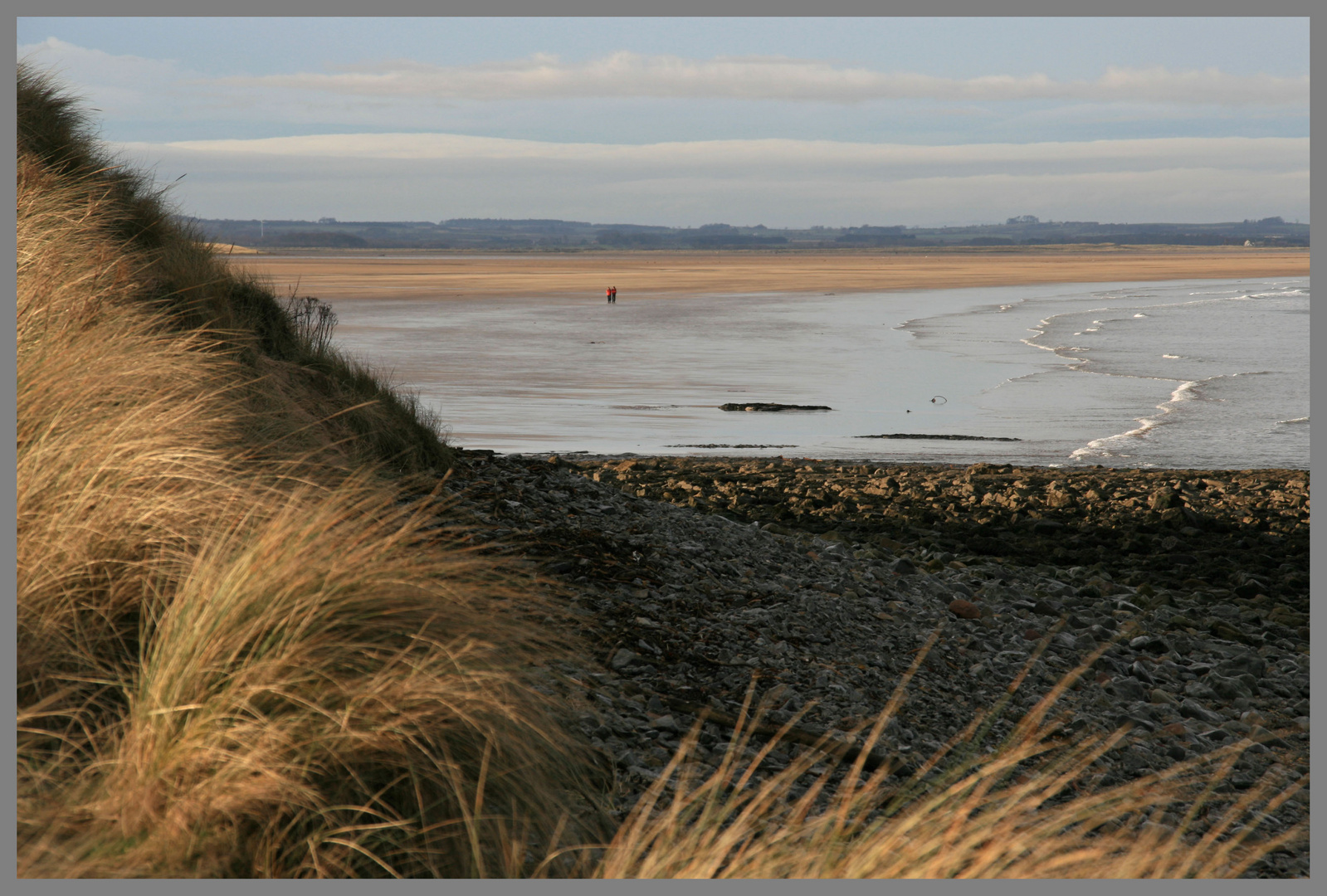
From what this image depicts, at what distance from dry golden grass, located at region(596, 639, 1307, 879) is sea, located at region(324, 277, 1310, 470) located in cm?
700

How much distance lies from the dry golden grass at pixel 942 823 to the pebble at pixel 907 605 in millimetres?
189

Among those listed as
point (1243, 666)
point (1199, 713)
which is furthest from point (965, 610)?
point (1243, 666)

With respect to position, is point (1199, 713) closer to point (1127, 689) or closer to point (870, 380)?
point (1127, 689)

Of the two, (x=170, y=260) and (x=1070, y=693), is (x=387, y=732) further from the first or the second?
(x=170, y=260)

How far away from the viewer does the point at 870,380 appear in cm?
2233

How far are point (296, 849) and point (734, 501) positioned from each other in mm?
7894

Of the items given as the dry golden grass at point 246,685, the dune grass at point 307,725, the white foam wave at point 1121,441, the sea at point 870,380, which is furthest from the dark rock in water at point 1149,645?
the white foam wave at point 1121,441

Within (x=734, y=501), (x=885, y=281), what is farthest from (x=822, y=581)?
(x=885, y=281)

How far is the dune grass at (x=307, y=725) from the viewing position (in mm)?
2939

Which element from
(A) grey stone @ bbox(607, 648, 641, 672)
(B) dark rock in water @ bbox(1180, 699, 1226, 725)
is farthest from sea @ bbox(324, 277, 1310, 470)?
(B) dark rock in water @ bbox(1180, 699, 1226, 725)

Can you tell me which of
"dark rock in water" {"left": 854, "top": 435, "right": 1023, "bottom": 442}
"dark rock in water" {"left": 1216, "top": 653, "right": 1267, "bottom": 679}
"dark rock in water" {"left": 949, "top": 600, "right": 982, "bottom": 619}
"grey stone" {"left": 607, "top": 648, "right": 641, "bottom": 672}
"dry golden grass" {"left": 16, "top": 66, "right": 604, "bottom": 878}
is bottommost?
"dark rock in water" {"left": 1216, "top": 653, "right": 1267, "bottom": 679}

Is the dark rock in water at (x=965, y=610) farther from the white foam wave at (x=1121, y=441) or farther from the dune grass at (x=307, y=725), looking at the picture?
the white foam wave at (x=1121, y=441)

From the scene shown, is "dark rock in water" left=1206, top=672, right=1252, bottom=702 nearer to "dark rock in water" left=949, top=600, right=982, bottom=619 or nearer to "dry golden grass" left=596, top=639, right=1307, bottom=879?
"dry golden grass" left=596, top=639, right=1307, bottom=879

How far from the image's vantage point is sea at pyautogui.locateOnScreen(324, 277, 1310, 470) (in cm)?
1504
